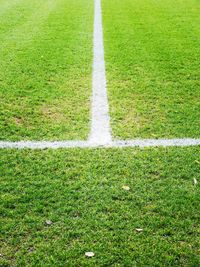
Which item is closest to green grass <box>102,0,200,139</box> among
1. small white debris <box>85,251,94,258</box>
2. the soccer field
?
the soccer field

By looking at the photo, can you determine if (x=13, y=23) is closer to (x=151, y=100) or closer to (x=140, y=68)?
(x=140, y=68)

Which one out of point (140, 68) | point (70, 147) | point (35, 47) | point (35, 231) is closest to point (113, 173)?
point (70, 147)

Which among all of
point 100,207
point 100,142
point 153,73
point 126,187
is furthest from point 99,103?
point 100,207

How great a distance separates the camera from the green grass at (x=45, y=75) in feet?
16.2

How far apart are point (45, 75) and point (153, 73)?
1.80 m

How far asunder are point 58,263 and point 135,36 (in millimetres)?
7335

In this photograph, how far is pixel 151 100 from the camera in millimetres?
5680

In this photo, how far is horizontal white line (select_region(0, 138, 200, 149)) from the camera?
4477 millimetres

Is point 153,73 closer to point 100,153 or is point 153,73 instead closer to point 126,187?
point 100,153

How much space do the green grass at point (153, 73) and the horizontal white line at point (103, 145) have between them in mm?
138

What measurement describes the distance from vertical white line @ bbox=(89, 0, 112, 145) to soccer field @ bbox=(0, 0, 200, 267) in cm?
2

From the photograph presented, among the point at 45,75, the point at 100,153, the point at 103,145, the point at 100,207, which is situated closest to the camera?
the point at 100,207

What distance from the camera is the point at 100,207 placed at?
3.52 m

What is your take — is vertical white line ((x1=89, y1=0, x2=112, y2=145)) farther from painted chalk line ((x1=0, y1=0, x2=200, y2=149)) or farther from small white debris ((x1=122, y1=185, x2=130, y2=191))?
small white debris ((x1=122, y1=185, x2=130, y2=191))
